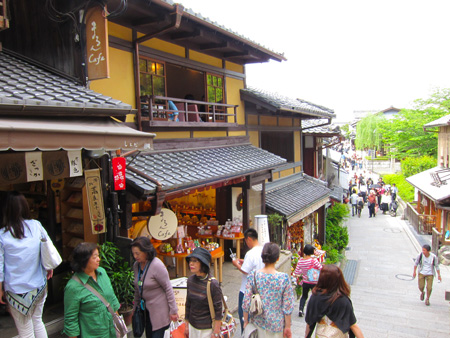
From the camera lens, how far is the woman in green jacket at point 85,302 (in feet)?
12.6

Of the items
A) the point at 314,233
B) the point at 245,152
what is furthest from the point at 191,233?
the point at 314,233

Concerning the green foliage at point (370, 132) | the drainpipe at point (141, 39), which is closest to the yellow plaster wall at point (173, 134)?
the drainpipe at point (141, 39)

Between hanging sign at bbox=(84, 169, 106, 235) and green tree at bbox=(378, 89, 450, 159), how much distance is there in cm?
3533

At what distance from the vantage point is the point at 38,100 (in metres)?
4.79

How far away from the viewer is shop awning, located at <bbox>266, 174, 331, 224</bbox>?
12.5 m

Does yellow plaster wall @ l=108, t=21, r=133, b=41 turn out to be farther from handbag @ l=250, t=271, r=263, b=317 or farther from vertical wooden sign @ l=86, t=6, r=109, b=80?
handbag @ l=250, t=271, r=263, b=317

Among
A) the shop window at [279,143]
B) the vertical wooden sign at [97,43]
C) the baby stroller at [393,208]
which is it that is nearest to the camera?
the vertical wooden sign at [97,43]

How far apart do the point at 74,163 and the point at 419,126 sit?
35947mm

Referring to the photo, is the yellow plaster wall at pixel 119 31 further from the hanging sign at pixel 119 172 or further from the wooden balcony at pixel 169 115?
the hanging sign at pixel 119 172

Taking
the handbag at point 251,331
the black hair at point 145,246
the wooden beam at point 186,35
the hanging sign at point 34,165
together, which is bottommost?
the handbag at point 251,331

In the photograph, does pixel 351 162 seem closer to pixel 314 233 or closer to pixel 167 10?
pixel 314 233

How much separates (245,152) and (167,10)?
499 centimetres

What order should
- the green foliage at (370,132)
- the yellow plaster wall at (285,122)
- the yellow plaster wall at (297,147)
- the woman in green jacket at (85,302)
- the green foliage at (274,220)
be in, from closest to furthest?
the woman in green jacket at (85,302)
the green foliage at (274,220)
the yellow plaster wall at (285,122)
the yellow plaster wall at (297,147)
the green foliage at (370,132)

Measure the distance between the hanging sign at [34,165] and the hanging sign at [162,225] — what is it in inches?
106
